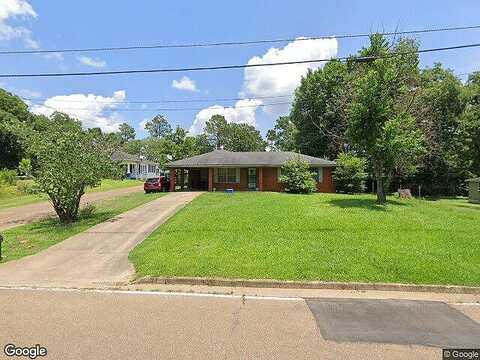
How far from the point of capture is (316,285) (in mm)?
7285

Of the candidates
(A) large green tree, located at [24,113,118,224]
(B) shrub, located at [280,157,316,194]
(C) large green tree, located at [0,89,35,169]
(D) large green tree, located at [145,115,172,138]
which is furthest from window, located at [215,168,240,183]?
(D) large green tree, located at [145,115,172,138]

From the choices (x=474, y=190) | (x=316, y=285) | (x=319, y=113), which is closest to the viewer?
(x=316, y=285)

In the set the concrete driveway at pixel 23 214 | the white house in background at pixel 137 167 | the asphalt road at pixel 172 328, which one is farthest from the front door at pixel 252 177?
Result: the white house in background at pixel 137 167

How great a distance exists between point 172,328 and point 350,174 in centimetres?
2675

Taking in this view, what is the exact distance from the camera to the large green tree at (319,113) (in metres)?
41.7

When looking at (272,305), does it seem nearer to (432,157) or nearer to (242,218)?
(242,218)

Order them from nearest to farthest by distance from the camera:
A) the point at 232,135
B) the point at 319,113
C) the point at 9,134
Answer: the point at 319,113 < the point at 9,134 < the point at 232,135

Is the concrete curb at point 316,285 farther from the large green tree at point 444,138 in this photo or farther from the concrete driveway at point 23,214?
the large green tree at point 444,138

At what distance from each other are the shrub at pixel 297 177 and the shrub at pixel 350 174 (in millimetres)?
3366

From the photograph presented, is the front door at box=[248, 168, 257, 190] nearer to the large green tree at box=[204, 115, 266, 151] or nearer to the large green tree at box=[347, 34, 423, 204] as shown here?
the large green tree at box=[347, 34, 423, 204]

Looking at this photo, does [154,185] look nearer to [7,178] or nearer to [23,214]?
[23,214]

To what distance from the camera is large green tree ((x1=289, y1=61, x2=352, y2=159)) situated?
137 feet

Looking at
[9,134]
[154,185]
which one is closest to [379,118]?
[154,185]

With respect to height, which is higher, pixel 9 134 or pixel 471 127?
pixel 9 134
